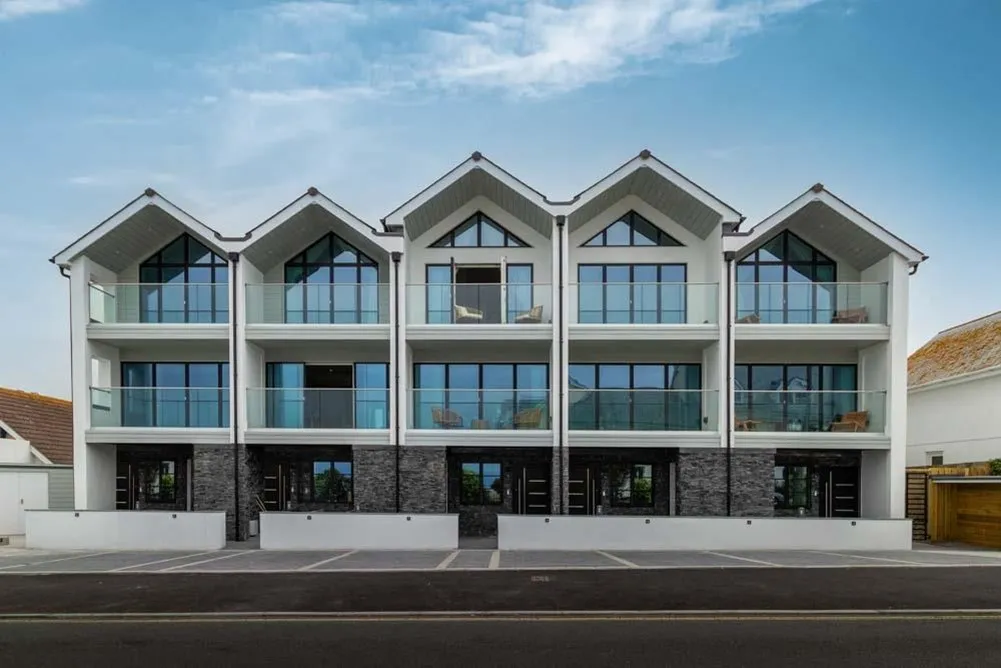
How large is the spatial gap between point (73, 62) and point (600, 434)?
16015 millimetres

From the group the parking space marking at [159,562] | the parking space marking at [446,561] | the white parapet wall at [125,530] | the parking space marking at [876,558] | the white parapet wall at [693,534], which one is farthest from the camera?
the white parapet wall at [125,530]

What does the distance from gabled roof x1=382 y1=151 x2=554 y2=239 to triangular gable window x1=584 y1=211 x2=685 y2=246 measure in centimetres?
163

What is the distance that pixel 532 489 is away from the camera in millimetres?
19469

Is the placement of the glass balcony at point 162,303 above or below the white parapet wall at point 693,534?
above

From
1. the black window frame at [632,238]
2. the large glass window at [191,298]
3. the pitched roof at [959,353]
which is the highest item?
the black window frame at [632,238]

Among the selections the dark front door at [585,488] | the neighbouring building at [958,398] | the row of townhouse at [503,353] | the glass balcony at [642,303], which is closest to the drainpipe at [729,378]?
the row of townhouse at [503,353]

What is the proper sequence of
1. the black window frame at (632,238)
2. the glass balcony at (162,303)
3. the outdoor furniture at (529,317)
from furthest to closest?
the black window frame at (632,238), the glass balcony at (162,303), the outdoor furniture at (529,317)

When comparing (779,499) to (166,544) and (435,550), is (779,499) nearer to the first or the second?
(435,550)

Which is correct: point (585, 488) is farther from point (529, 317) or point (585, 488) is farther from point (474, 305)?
point (474, 305)

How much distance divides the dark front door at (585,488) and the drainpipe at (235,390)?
28.9 ft

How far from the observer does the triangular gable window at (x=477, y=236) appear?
19172 millimetres

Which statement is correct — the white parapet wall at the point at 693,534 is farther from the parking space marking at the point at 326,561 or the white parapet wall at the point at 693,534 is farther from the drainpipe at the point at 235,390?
the drainpipe at the point at 235,390

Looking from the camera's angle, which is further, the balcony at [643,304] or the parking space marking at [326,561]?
the balcony at [643,304]

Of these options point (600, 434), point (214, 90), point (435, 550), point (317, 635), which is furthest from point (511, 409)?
point (214, 90)
